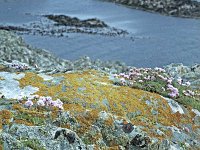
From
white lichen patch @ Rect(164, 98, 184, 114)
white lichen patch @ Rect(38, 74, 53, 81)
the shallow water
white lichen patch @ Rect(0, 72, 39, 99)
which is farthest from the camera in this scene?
the shallow water

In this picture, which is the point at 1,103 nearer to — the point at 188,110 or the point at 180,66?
the point at 188,110

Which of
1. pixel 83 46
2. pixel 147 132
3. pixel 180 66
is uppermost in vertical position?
pixel 147 132

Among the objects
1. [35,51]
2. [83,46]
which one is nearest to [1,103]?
[35,51]

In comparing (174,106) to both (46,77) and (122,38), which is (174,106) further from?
(122,38)

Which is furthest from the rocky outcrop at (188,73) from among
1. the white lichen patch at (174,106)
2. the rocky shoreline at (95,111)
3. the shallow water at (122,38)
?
the shallow water at (122,38)

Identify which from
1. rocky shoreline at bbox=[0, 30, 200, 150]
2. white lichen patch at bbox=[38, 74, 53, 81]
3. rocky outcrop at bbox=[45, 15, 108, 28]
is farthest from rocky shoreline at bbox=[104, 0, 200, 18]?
white lichen patch at bbox=[38, 74, 53, 81]

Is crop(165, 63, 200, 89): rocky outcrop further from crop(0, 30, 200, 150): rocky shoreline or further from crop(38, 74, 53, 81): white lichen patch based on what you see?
crop(38, 74, 53, 81): white lichen patch
